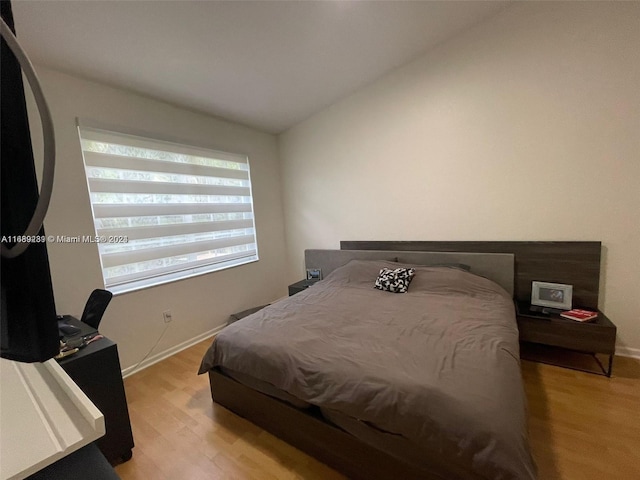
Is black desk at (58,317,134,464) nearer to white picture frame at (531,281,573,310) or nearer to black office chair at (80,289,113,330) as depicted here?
black office chair at (80,289,113,330)

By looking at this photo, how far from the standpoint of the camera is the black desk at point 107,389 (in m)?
1.44

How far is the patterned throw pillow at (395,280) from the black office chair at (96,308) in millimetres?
2145

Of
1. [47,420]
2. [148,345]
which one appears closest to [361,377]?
[47,420]

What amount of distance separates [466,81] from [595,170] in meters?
1.32

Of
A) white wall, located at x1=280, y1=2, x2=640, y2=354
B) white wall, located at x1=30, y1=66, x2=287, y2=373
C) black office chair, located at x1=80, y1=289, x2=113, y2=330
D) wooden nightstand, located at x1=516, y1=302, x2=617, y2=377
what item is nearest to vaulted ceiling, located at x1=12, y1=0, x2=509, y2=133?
white wall, located at x1=30, y1=66, x2=287, y2=373

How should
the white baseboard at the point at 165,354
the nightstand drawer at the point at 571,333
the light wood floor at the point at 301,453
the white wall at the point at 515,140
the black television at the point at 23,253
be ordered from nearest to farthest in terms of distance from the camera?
1. the black television at the point at 23,253
2. the light wood floor at the point at 301,453
3. the nightstand drawer at the point at 571,333
4. the white wall at the point at 515,140
5. the white baseboard at the point at 165,354

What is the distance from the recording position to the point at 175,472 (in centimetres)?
148

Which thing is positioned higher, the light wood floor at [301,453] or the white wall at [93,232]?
the white wall at [93,232]

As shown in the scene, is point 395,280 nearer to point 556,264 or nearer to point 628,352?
point 556,264

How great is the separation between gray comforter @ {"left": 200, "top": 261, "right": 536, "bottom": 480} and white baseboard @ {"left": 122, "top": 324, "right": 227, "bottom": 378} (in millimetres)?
1087

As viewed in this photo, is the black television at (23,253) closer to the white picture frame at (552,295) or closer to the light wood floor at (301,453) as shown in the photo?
the light wood floor at (301,453)

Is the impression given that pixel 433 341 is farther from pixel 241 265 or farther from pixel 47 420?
pixel 241 265

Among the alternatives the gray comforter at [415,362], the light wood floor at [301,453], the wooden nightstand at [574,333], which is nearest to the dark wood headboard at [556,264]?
the wooden nightstand at [574,333]

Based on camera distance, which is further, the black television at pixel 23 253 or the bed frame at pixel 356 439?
the bed frame at pixel 356 439
